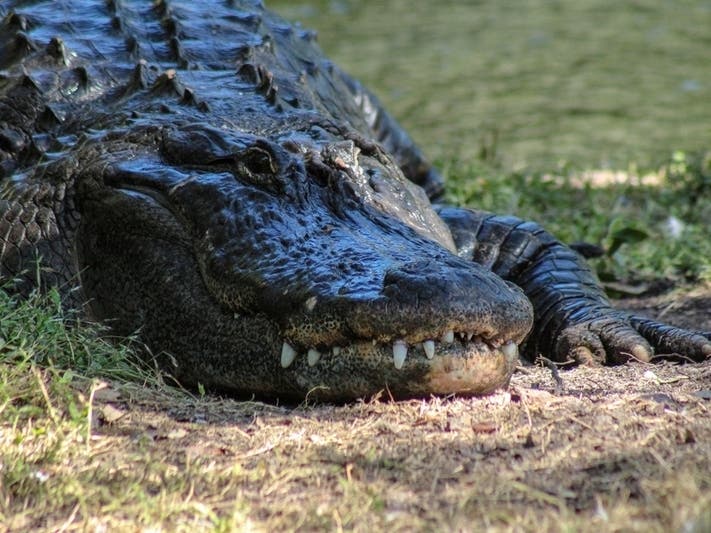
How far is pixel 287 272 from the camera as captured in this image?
351 cm

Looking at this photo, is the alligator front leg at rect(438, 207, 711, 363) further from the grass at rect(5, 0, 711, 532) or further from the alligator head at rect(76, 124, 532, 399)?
the alligator head at rect(76, 124, 532, 399)

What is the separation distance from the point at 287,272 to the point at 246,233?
1.05 feet

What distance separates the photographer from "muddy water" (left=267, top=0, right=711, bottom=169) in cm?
1015

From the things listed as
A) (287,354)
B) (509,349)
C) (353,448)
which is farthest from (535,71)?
(353,448)

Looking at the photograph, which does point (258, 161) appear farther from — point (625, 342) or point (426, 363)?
point (625, 342)

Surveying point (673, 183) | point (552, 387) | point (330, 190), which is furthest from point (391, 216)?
point (673, 183)

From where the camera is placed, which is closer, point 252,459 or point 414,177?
point 252,459

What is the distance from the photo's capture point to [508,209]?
6.45 meters

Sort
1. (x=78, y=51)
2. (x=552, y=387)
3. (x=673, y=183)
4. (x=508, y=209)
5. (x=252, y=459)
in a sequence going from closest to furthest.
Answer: (x=252, y=459) → (x=552, y=387) → (x=78, y=51) → (x=508, y=209) → (x=673, y=183)

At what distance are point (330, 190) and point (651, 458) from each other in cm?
163

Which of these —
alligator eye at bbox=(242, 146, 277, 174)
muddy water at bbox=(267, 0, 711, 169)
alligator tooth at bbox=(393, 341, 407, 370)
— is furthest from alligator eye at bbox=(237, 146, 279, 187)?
muddy water at bbox=(267, 0, 711, 169)

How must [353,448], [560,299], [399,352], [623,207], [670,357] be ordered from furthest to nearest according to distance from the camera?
[623,207] → [560,299] → [670,357] → [399,352] → [353,448]

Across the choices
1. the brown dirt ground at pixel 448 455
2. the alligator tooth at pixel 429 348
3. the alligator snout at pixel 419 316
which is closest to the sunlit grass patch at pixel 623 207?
the brown dirt ground at pixel 448 455

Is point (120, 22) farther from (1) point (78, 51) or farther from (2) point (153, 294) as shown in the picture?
(2) point (153, 294)
